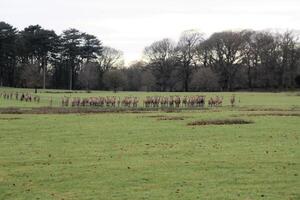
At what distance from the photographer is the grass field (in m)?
15.1

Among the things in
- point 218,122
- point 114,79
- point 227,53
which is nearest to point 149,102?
point 218,122

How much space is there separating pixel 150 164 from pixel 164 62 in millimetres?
135302

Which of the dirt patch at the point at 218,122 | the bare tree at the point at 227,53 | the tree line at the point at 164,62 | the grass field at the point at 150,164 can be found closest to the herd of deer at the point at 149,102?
the dirt patch at the point at 218,122

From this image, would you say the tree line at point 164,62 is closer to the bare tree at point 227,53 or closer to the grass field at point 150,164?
the bare tree at point 227,53

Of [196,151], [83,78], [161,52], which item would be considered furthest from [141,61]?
[196,151]

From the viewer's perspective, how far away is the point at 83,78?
150 meters

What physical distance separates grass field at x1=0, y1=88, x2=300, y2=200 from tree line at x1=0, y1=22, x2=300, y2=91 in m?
104

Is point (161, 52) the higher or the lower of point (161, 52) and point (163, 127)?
the higher

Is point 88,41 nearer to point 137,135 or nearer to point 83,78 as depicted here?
point 83,78

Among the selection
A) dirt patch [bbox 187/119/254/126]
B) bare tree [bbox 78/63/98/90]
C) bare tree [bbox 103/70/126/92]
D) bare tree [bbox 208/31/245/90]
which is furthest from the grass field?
bare tree [bbox 78/63/98/90]

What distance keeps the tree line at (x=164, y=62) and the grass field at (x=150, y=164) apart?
10407 centimetres

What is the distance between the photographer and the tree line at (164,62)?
13825 cm

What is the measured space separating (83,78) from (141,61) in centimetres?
2804

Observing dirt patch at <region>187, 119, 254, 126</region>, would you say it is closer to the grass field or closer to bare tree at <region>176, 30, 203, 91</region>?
the grass field
